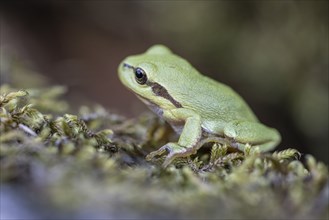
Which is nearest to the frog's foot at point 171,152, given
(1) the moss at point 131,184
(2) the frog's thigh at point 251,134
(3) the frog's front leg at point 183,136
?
(3) the frog's front leg at point 183,136

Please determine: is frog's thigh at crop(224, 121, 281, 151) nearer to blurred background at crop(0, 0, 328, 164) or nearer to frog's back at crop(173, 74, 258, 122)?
frog's back at crop(173, 74, 258, 122)

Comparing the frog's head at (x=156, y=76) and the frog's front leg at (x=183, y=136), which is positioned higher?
the frog's head at (x=156, y=76)

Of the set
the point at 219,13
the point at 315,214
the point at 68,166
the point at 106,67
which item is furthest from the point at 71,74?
the point at 315,214

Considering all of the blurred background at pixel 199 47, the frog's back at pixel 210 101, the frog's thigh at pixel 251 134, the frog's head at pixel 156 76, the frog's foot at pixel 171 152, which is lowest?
the frog's foot at pixel 171 152

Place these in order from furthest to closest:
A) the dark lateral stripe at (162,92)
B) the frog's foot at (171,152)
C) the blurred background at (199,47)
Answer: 1. the blurred background at (199,47)
2. the dark lateral stripe at (162,92)
3. the frog's foot at (171,152)

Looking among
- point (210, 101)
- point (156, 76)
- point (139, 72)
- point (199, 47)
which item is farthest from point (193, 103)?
point (199, 47)

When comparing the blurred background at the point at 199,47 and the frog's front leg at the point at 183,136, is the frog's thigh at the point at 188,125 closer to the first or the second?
the frog's front leg at the point at 183,136

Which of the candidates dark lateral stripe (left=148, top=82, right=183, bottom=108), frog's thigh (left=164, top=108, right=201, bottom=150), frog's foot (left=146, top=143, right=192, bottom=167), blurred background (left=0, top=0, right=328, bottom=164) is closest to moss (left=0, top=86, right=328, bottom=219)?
frog's foot (left=146, top=143, right=192, bottom=167)

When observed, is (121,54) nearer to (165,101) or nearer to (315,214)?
(165,101)

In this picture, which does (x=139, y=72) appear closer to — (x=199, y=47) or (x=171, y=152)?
(x=171, y=152)
